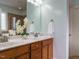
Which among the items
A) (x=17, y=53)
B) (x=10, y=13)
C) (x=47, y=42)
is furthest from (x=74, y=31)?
(x=17, y=53)

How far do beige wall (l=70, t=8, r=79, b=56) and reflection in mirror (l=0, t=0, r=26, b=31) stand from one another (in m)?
3.05

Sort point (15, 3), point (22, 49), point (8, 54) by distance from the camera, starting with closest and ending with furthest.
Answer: point (8, 54) → point (22, 49) → point (15, 3)

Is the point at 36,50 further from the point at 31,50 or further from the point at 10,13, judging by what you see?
the point at 10,13

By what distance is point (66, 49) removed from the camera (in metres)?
4.36

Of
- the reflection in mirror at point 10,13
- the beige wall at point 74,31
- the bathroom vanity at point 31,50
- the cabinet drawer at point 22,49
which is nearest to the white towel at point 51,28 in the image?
the bathroom vanity at point 31,50

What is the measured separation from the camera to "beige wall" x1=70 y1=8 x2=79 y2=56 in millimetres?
6086

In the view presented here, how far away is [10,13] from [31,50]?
35.9 inches

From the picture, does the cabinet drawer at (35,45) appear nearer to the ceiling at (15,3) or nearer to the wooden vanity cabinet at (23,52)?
the wooden vanity cabinet at (23,52)

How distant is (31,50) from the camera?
9.45 feet

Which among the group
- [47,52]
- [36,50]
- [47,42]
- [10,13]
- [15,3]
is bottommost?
[47,52]

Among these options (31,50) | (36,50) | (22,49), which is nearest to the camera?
(22,49)

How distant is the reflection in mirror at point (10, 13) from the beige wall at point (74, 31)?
3045 millimetres

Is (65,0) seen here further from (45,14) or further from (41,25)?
(41,25)

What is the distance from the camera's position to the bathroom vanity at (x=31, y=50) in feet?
6.87
